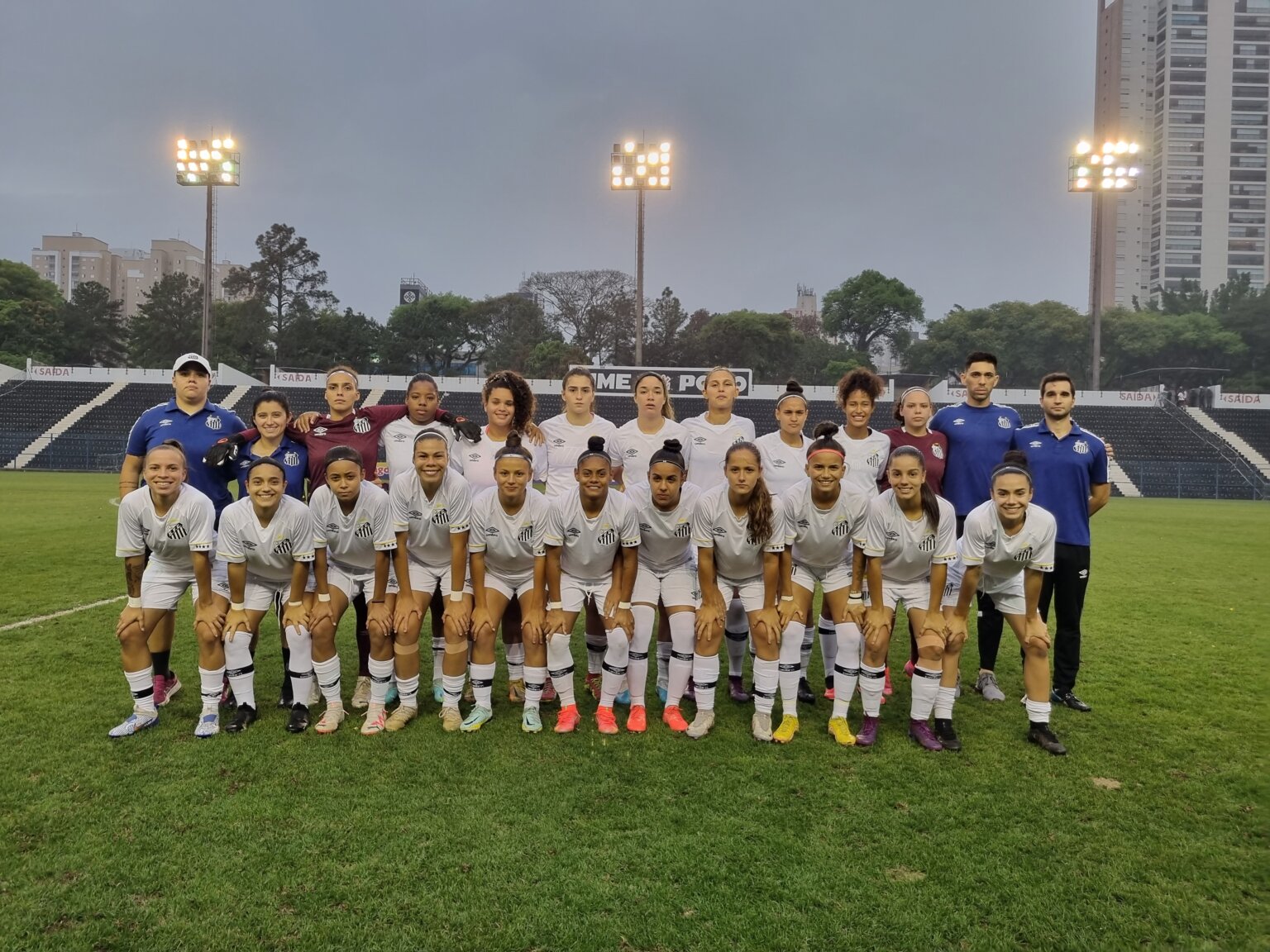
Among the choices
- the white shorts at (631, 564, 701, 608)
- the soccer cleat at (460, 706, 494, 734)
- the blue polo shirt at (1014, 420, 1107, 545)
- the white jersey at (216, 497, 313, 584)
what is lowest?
the soccer cleat at (460, 706, 494, 734)

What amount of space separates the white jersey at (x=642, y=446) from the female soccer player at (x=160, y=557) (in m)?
2.43

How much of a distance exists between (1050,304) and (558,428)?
6148cm

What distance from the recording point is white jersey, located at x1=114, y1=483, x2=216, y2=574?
388 cm

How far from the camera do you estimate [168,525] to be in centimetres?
390

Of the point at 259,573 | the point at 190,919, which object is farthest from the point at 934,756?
the point at 259,573

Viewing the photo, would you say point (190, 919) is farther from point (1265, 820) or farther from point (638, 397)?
point (1265, 820)

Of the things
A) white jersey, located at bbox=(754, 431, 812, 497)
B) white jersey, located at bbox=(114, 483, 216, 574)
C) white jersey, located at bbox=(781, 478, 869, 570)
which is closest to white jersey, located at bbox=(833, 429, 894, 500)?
white jersey, located at bbox=(754, 431, 812, 497)

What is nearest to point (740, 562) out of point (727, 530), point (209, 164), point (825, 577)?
point (727, 530)

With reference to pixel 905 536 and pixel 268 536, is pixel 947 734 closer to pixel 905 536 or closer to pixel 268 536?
pixel 905 536

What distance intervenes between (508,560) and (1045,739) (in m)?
3.11

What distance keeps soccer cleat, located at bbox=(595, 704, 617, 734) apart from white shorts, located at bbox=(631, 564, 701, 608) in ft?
2.09

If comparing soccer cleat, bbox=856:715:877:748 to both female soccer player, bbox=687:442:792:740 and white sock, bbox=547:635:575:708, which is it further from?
white sock, bbox=547:635:575:708

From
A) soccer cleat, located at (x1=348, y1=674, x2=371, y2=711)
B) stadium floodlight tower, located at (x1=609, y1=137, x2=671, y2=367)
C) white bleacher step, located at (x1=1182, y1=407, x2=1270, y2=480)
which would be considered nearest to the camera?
soccer cleat, located at (x1=348, y1=674, x2=371, y2=711)

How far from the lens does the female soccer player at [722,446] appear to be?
458 centimetres
